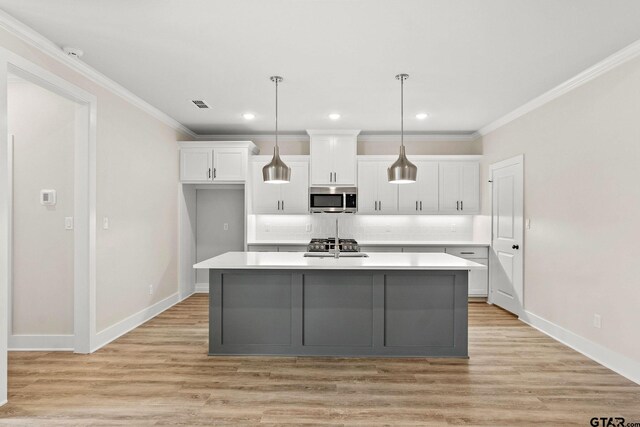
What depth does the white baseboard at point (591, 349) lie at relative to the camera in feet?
10.3

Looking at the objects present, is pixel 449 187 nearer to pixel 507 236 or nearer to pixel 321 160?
pixel 507 236

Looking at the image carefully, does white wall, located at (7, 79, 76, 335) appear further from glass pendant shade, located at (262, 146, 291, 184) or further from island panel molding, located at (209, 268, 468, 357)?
glass pendant shade, located at (262, 146, 291, 184)

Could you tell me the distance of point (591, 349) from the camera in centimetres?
360

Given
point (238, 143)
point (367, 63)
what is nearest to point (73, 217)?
point (238, 143)

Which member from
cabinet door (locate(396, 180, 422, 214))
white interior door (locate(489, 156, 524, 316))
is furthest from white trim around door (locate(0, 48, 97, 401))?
white interior door (locate(489, 156, 524, 316))

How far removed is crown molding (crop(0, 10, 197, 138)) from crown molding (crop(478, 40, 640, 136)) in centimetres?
466

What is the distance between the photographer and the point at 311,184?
20.3ft

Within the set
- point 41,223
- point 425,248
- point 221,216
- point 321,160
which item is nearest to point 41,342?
point 41,223

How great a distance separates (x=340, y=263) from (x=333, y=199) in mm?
2677

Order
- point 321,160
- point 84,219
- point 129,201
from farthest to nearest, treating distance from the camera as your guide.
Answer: point 321,160, point 129,201, point 84,219

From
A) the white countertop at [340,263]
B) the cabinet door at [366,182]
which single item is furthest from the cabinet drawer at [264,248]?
the white countertop at [340,263]

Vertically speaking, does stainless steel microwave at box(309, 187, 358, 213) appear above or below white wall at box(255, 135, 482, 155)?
below

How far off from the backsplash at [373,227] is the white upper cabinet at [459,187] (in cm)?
32

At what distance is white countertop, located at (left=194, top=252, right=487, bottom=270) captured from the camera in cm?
338
